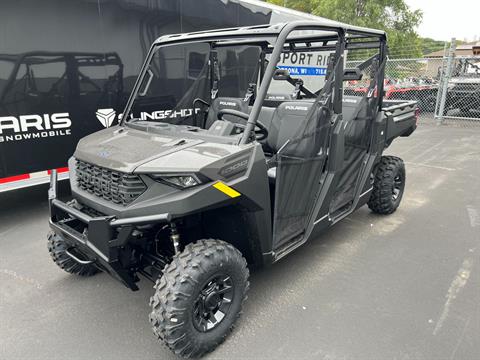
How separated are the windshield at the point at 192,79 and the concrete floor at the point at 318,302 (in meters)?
1.79

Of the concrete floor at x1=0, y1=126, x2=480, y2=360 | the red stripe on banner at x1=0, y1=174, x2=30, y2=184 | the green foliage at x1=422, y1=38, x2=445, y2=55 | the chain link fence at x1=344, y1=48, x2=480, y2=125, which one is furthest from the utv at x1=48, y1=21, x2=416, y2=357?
the green foliage at x1=422, y1=38, x2=445, y2=55

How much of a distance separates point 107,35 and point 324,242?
351cm

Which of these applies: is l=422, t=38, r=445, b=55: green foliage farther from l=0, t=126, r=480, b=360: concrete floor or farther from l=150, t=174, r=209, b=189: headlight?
l=150, t=174, r=209, b=189: headlight

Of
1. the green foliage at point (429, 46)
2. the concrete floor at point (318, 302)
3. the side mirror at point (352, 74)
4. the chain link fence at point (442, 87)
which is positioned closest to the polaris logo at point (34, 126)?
the concrete floor at point (318, 302)

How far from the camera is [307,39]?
370 cm

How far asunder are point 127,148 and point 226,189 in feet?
2.47

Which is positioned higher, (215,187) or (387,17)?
(387,17)

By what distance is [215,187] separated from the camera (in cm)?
217

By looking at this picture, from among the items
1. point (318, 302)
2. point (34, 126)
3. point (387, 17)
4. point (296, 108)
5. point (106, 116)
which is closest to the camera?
point (318, 302)

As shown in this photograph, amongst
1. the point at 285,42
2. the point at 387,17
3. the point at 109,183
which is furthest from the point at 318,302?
the point at 387,17

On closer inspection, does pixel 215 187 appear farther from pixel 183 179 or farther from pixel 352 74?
pixel 352 74

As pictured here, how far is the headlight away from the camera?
2131mm

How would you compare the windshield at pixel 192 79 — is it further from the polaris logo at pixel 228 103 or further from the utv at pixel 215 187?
the polaris logo at pixel 228 103

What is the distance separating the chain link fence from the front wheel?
8.86 metres
